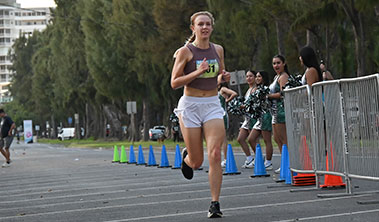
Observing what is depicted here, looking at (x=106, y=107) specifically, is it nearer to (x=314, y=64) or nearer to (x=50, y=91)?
(x=50, y=91)

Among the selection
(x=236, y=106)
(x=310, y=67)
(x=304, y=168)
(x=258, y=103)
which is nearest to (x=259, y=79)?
(x=236, y=106)

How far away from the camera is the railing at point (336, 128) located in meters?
8.60

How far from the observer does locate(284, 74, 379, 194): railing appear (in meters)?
8.60

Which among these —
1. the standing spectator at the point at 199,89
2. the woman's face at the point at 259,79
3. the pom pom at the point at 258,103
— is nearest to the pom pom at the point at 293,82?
the pom pom at the point at 258,103

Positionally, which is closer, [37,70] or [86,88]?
[86,88]

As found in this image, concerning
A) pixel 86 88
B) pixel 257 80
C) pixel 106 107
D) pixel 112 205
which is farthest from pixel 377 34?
pixel 106 107

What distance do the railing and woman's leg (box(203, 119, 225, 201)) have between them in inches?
63.2

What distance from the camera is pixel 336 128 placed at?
380 inches

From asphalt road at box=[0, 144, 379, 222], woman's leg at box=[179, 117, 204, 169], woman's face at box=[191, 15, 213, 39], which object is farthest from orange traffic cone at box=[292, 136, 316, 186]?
woman's face at box=[191, 15, 213, 39]

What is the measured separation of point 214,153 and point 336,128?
2.10 meters

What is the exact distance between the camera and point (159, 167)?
766 inches

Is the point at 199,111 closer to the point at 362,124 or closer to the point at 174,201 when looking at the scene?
the point at 362,124

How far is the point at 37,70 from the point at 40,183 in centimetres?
7759

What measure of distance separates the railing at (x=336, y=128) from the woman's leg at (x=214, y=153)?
1605mm
